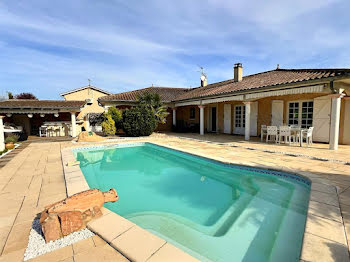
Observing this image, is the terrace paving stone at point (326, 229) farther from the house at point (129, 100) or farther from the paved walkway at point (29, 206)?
the house at point (129, 100)

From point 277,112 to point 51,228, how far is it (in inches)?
485

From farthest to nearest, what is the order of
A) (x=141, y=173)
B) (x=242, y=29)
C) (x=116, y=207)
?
(x=242, y=29) < (x=141, y=173) < (x=116, y=207)

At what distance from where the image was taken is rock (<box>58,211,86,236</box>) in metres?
2.32

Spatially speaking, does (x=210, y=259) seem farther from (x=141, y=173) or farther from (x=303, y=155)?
(x=303, y=155)

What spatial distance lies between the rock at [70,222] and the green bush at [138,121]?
11.2 m

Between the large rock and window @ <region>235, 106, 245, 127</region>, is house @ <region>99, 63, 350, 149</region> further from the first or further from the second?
Answer: the large rock

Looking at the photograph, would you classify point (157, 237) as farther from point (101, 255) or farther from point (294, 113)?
point (294, 113)

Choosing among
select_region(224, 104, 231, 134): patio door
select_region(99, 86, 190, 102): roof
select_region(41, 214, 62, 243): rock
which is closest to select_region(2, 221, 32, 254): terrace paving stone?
select_region(41, 214, 62, 243): rock

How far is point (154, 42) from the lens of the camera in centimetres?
1407

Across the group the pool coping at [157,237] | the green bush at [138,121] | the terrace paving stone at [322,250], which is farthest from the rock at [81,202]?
the green bush at [138,121]

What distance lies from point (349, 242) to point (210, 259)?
5.44 feet

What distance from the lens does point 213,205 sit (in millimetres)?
4070

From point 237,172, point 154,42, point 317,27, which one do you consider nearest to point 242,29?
point 317,27

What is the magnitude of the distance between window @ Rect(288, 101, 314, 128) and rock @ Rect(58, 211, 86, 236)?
11.9 meters
